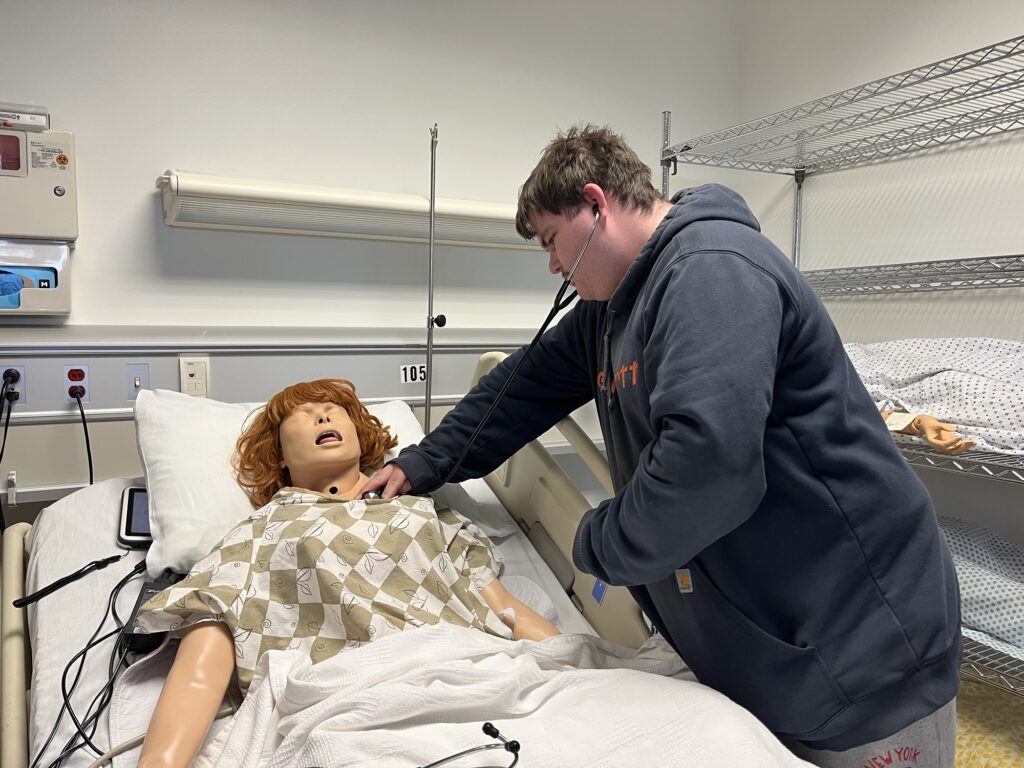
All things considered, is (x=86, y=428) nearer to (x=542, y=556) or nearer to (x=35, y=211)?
(x=35, y=211)

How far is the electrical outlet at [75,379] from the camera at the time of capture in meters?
1.79

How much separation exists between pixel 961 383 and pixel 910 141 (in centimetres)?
91

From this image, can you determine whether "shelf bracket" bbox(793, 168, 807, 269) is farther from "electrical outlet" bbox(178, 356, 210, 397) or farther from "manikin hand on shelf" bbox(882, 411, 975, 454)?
"electrical outlet" bbox(178, 356, 210, 397)

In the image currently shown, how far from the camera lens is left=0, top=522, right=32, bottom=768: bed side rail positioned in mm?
1070

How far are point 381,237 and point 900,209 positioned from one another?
1.57 metres

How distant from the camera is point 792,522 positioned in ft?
3.04

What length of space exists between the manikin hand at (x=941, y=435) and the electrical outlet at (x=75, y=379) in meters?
1.97

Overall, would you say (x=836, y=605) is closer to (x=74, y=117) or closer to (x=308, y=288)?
(x=308, y=288)

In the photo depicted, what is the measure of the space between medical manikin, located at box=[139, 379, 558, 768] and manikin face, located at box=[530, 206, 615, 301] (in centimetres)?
56

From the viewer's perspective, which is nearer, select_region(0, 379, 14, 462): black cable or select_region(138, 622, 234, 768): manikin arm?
select_region(138, 622, 234, 768): manikin arm

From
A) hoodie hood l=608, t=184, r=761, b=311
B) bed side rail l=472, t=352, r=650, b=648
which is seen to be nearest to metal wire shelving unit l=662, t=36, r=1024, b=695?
bed side rail l=472, t=352, r=650, b=648

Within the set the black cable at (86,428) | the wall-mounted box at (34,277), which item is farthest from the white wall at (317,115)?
the black cable at (86,428)

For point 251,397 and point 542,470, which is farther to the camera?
point 251,397

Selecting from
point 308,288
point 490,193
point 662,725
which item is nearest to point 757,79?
point 490,193
